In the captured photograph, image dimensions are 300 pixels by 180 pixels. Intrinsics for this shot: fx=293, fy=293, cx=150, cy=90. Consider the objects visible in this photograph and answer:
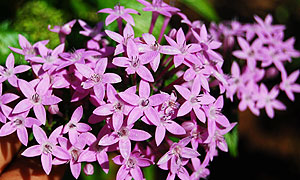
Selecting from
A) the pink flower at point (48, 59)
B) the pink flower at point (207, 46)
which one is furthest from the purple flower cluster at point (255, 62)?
the pink flower at point (48, 59)

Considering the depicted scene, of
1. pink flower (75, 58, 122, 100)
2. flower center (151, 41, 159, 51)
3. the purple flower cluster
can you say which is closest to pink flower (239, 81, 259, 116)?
the purple flower cluster

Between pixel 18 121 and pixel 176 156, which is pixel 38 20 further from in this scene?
pixel 176 156

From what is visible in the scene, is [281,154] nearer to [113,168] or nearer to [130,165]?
[113,168]

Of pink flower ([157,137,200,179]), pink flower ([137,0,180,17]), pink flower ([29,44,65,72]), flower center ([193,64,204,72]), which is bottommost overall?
pink flower ([157,137,200,179])

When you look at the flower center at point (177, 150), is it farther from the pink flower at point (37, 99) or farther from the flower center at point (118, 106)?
the pink flower at point (37, 99)

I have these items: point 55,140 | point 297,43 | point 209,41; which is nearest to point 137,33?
point 209,41

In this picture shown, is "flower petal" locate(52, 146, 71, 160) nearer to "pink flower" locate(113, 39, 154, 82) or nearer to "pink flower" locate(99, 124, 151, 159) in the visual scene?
"pink flower" locate(99, 124, 151, 159)
